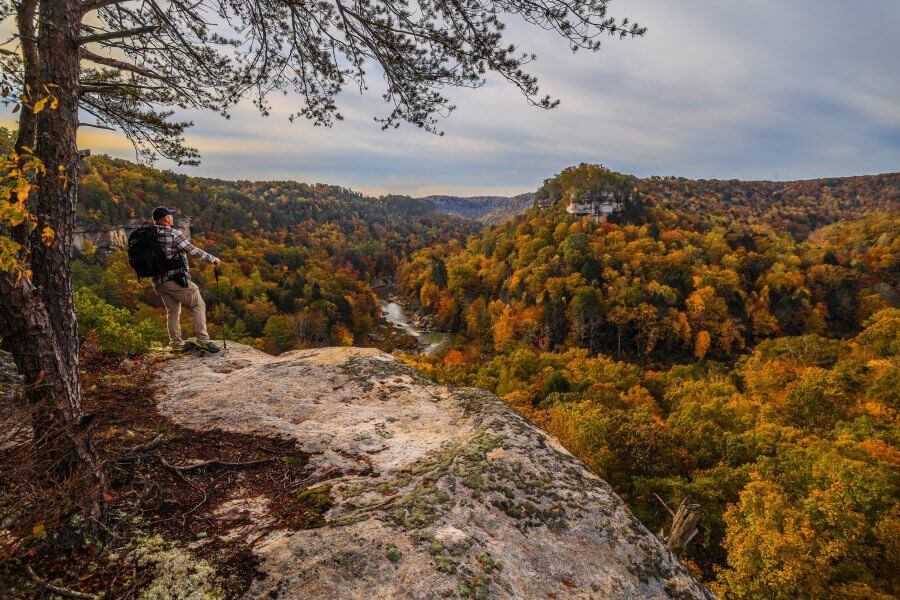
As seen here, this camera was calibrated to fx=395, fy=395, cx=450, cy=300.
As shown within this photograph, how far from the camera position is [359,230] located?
167875 mm

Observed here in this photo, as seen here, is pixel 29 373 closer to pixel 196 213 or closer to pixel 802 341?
pixel 802 341

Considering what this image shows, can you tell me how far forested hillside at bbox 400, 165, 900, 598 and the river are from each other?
4462 millimetres

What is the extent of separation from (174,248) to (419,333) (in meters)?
76.0

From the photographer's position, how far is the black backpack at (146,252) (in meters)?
6.50

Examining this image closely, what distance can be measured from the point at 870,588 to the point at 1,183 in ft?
68.0

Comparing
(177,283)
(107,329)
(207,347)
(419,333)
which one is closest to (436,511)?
(177,283)

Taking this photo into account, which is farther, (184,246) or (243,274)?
(243,274)

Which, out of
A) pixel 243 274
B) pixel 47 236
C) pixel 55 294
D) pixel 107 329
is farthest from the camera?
pixel 243 274

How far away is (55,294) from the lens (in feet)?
9.77

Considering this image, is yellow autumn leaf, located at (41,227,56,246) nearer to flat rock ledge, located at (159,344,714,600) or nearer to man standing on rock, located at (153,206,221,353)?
flat rock ledge, located at (159,344,714,600)

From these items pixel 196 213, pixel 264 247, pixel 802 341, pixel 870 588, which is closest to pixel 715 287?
pixel 802 341

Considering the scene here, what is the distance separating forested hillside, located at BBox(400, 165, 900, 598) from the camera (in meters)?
14.6

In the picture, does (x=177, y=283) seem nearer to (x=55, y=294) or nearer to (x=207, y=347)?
(x=207, y=347)

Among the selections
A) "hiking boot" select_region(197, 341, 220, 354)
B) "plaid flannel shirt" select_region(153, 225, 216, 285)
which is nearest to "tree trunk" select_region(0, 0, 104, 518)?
"plaid flannel shirt" select_region(153, 225, 216, 285)
